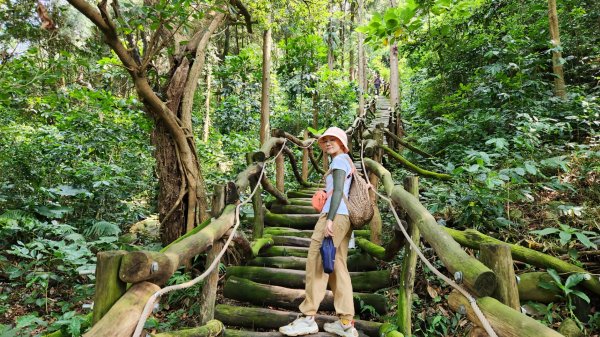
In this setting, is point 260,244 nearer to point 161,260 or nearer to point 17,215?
point 161,260

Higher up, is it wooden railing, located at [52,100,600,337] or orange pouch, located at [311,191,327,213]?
orange pouch, located at [311,191,327,213]

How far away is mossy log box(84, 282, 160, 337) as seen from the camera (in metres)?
1.48

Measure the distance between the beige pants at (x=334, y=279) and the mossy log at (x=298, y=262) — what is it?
48.1 inches

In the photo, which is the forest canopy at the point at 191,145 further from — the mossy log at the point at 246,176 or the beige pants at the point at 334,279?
the mossy log at the point at 246,176

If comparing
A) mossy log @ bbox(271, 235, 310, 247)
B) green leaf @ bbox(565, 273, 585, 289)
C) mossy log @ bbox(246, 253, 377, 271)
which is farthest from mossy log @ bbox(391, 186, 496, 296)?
mossy log @ bbox(271, 235, 310, 247)

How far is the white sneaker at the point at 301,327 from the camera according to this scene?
3.13 meters

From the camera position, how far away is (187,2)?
390cm

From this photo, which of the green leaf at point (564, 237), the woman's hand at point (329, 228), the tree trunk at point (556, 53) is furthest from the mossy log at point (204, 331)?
the tree trunk at point (556, 53)

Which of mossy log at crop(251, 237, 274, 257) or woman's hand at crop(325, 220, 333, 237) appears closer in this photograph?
woman's hand at crop(325, 220, 333, 237)

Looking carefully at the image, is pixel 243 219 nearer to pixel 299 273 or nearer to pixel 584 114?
pixel 299 273

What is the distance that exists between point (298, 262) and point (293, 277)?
0.41 meters

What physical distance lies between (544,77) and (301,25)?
6.09 metres

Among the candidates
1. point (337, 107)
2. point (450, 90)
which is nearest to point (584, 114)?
point (450, 90)

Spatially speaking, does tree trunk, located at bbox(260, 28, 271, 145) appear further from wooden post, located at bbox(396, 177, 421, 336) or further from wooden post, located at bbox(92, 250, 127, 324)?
wooden post, located at bbox(92, 250, 127, 324)
